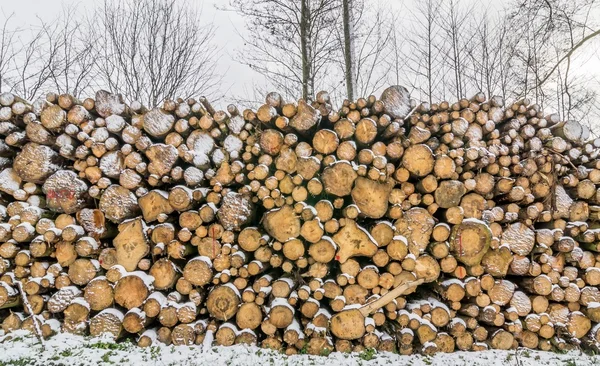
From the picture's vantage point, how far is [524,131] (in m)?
3.42

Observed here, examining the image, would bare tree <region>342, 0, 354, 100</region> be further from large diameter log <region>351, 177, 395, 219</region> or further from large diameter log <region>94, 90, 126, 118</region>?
large diameter log <region>94, 90, 126, 118</region>

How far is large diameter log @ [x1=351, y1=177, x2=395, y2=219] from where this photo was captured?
10.4ft

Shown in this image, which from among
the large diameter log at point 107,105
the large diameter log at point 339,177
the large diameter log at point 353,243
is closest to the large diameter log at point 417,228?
the large diameter log at point 353,243

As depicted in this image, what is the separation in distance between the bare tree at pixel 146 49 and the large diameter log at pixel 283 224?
23.5 feet

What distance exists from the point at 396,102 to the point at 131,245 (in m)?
2.72

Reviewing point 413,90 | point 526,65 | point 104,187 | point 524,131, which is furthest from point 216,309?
point 526,65

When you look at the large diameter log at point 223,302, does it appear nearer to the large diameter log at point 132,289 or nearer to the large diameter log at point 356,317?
the large diameter log at point 132,289

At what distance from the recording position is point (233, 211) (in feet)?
10.7

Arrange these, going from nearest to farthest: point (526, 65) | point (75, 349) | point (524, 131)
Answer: point (75, 349)
point (524, 131)
point (526, 65)

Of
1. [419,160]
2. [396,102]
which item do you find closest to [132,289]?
[419,160]

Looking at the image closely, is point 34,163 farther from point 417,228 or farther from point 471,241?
point 471,241

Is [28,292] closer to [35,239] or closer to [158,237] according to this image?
[35,239]

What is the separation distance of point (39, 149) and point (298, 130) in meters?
2.44

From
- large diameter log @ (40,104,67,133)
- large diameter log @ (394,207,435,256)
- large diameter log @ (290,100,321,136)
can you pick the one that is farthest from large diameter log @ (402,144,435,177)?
large diameter log @ (40,104,67,133)
